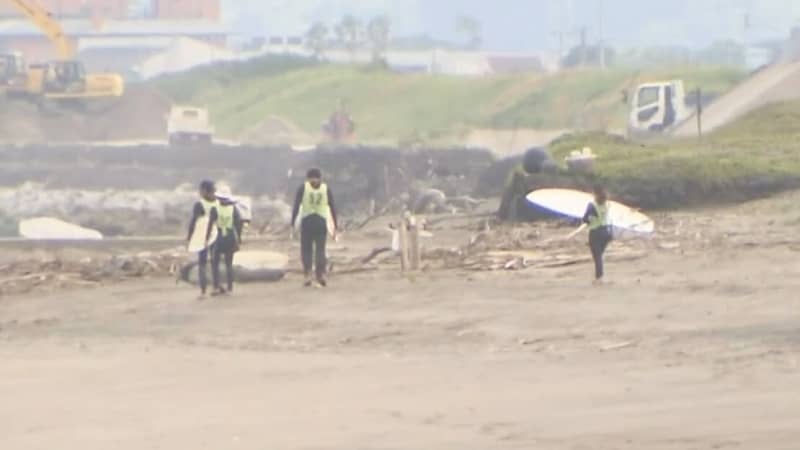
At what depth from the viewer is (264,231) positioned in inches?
1220

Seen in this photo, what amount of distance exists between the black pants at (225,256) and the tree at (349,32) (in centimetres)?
13295

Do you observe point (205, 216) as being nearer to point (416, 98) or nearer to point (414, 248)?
point (414, 248)

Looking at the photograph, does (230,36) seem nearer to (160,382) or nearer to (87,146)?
(87,146)

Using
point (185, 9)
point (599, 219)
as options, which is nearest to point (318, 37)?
point (185, 9)

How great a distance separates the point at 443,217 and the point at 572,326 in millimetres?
13339

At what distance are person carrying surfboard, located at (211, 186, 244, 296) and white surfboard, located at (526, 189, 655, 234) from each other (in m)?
4.71

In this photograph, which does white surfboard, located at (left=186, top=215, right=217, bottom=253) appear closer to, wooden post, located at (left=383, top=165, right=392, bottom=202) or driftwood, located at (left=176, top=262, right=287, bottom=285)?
driftwood, located at (left=176, top=262, right=287, bottom=285)

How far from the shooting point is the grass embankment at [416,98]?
274 feet

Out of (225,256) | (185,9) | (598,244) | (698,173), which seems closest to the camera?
(598,244)

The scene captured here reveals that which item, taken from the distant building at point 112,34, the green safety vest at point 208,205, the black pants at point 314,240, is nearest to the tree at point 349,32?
the distant building at point 112,34

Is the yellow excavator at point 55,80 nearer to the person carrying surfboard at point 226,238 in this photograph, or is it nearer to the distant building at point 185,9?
the person carrying surfboard at point 226,238

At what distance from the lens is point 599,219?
65.2 ft

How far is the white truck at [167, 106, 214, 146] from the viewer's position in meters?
73.4

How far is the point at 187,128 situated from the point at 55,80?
14.5ft
